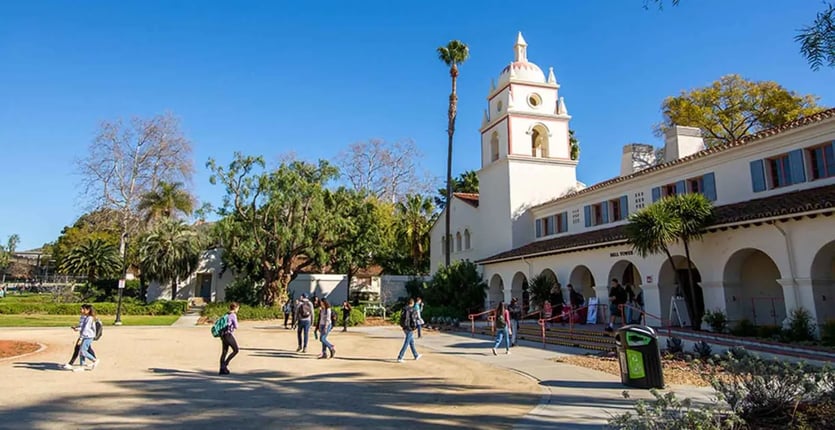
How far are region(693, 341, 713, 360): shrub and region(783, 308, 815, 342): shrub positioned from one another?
7.05 feet

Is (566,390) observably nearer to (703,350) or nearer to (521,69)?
(703,350)

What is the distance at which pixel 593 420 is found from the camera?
7.25m

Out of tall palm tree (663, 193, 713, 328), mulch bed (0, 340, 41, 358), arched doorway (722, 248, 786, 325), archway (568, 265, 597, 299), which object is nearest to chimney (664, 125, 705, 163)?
archway (568, 265, 597, 299)

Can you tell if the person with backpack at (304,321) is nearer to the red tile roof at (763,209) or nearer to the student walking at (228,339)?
the student walking at (228,339)

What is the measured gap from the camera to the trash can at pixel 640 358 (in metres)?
9.45

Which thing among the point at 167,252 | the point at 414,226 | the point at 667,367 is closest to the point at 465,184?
the point at 414,226

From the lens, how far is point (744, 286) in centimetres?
1730

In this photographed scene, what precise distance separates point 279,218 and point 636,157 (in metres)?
21.6

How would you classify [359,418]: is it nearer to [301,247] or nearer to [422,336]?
[422,336]

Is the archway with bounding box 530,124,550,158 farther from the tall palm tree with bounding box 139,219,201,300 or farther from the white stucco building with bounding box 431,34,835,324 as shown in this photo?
the tall palm tree with bounding box 139,219,201,300

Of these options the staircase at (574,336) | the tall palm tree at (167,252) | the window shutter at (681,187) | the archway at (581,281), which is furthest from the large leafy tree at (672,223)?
the tall palm tree at (167,252)

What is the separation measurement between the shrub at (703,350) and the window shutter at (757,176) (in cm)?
727

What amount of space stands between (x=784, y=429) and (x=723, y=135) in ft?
119

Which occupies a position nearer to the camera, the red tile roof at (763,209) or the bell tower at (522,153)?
the red tile roof at (763,209)
